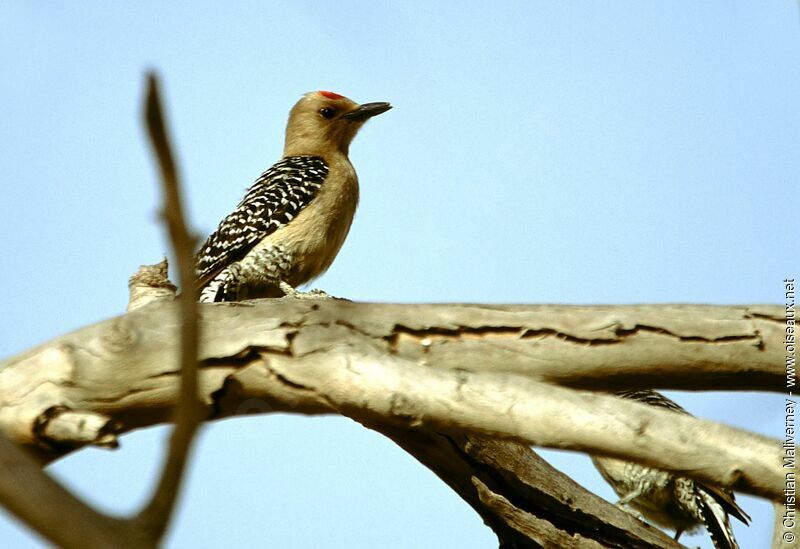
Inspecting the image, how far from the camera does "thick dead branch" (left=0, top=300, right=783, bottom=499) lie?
3.06m

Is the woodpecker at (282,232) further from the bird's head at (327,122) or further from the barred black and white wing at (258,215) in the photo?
the bird's head at (327,122)

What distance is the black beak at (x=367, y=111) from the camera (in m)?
9.21

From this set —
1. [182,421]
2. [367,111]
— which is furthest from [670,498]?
[182,421]

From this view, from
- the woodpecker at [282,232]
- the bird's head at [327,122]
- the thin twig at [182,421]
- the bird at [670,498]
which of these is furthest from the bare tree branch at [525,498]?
the bird's head at [327,122]

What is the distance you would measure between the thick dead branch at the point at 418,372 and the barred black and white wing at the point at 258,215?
12.4 ft

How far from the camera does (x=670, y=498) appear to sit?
792cm

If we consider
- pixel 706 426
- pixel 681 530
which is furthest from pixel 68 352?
pixel 681 530

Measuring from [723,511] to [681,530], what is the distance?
81cm

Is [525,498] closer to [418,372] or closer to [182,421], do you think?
[418,372]

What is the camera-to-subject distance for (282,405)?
3.53 m

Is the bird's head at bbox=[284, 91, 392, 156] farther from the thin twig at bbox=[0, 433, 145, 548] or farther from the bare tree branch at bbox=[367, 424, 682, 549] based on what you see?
the thin twig at bbox=[0, 433, 145, 548]

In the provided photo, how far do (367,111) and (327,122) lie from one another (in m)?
0.39

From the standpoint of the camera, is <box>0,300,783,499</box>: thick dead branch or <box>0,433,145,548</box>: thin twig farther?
<box>0,300,783,499</box>: thick dead branch

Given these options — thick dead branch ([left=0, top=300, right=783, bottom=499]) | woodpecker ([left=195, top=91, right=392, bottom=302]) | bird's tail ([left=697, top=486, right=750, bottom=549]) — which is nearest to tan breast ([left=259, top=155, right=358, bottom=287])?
woodpecker ([left=195, top=91, right=392, bottom=302])
